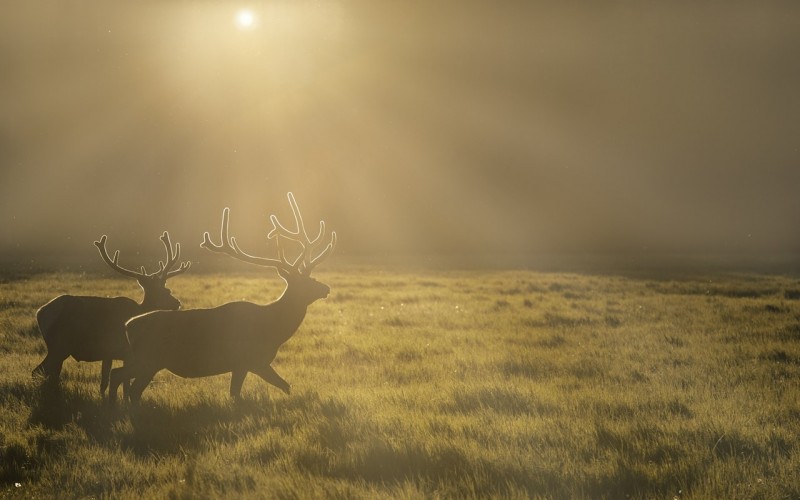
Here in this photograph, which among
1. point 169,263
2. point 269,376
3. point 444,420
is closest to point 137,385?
point 269,376

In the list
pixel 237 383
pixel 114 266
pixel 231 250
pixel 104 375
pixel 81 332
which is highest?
pixel 231 250

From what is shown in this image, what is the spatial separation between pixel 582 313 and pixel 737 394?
28.0 feet

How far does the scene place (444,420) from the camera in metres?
7.09

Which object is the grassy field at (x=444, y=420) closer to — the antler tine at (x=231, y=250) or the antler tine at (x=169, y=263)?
the antler tine at (x=169, y=263)

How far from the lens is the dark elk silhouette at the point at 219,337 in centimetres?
755

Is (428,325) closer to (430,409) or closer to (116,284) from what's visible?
(430,409)

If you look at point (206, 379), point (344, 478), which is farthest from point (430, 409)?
point (206, 379)

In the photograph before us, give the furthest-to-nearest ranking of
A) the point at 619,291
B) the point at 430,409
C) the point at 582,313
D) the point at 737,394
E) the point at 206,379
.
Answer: the point at 619,291 < the point at 582,313 < the point at 206,379 < the point at 737,394 < the point at 430,409

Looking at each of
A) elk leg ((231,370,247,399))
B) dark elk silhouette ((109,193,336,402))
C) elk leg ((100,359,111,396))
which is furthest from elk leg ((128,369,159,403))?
elk leg ((100,359,111,396))

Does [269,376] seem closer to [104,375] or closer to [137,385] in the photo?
[137,385]

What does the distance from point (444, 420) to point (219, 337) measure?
280 cm

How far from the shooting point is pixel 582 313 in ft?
55.5

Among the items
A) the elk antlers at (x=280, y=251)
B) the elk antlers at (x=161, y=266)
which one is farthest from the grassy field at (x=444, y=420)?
the elk antlers at (x=280, y=251)

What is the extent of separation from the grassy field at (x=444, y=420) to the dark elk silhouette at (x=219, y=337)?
43 centimetres
